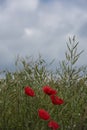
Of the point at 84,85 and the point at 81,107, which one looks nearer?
the point at 81,107

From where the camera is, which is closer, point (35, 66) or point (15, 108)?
point (15, 108)

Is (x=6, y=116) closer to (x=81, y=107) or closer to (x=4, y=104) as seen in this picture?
(x=4, y=104)

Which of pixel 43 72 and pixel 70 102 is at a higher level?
pixel 43 72

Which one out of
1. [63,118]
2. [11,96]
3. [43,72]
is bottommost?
[63,118]

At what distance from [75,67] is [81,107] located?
2.69 feet

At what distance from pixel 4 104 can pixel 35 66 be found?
1260 mm

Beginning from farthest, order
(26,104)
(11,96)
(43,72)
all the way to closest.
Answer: (43,72), (11,96), (26,104)

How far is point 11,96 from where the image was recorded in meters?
5.95

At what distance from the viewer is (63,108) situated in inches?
224

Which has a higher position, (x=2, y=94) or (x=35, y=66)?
(x=35, y=66)

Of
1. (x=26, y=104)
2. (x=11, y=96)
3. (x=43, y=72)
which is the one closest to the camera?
(x=26, y=104)

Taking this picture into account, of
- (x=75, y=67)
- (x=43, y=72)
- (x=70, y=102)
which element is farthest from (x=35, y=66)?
(x=70, y=102)

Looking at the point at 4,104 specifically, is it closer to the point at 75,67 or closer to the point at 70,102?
the point at 70,102

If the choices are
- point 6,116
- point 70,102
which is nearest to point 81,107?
point 70,102
